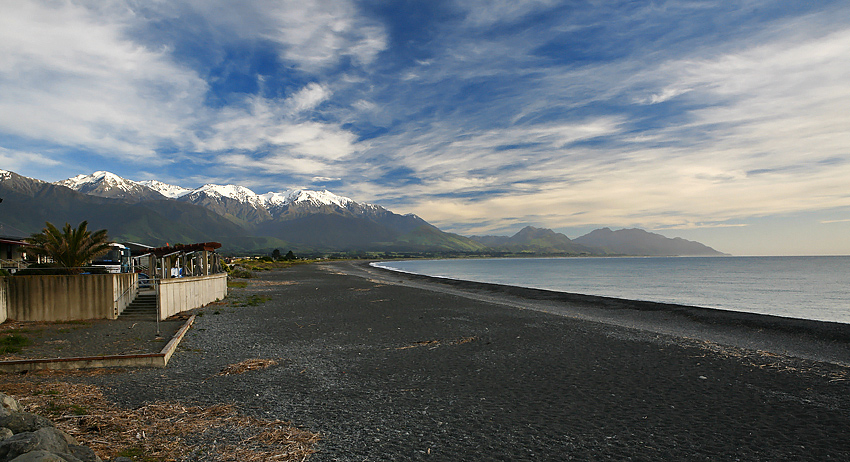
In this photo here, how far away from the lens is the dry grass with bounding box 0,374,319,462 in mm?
5758

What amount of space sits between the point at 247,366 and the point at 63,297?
11.8 meters

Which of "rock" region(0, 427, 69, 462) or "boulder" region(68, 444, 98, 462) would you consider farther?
"boulder" region(68, 444, 98, 462)

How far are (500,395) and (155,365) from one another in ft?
27.1

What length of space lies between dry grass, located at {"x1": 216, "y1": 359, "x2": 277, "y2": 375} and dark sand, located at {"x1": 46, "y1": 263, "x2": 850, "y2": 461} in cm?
28

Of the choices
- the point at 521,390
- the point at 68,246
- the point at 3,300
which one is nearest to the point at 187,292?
the point at 68,246

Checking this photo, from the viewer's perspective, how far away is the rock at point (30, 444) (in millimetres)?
4152

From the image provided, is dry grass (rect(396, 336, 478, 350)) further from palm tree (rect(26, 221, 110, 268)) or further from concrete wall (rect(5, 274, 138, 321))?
palm tree (rect(26, 221, 110, 268))

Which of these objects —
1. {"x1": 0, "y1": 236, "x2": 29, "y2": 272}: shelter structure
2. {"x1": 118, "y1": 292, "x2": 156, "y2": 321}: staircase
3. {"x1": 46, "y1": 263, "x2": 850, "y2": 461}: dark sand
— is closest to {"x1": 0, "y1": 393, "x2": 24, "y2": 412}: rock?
{"x1": 46, "y1": 263, "x2": 850, "y2": 461}: dark sand

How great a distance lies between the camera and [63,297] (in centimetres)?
1712

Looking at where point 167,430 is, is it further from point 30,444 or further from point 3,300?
point 3,300

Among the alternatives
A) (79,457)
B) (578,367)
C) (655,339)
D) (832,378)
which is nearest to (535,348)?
(578,367)

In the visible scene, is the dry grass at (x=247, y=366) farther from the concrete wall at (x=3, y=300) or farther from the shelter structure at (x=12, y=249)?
the shelter structure at (x=12, y=249)

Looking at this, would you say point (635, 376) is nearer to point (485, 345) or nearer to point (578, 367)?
point (578, 367)

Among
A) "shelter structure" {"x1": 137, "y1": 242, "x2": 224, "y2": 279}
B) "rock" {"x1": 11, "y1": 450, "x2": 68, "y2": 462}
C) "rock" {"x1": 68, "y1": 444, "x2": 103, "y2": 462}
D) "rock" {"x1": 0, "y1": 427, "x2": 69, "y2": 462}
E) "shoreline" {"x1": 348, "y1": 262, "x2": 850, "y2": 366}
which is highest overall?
"shelter structure" {"x1": 137, "y1": 242, "x2": 224, "y2": 279}
